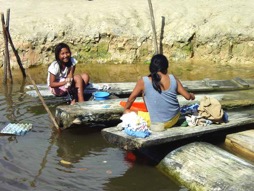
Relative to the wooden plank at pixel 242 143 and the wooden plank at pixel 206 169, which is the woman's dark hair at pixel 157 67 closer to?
the wooden plank at pixel 206 169

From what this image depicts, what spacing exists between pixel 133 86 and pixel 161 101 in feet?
10.5

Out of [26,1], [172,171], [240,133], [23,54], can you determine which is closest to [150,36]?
[23,54]

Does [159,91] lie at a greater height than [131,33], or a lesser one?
lesser

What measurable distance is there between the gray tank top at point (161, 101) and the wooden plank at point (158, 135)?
203 millimetres

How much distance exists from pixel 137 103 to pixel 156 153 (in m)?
1.36

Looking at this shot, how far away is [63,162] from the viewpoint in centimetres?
513

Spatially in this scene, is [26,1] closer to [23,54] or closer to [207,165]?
[23,54]

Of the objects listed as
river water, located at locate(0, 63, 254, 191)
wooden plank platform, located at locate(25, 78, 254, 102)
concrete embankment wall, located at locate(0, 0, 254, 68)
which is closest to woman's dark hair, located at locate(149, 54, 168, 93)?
river water, located at locate(0, 63, 254, 191)

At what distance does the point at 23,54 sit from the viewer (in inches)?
438

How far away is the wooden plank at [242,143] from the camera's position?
5.23 m

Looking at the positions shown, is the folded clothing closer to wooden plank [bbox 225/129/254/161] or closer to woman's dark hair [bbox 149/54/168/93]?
woman's dark hair [bbox 149/54/168/93]

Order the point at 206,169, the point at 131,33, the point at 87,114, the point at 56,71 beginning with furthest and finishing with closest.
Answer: the point at 131,33 → the point at 56,71 → the point at 87,114 → the point at 206,169

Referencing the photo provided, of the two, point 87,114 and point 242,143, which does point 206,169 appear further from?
point 87,114

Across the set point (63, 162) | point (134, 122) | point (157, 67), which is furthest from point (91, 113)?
point (157, 67)
